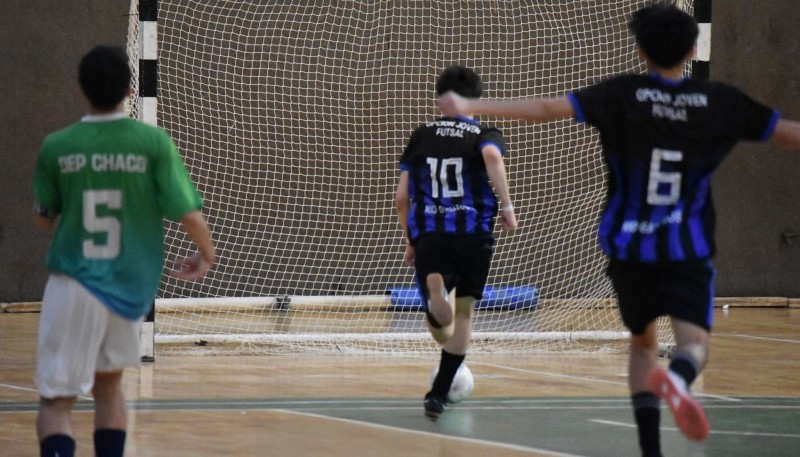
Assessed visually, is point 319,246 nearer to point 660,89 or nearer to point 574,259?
point 574,259

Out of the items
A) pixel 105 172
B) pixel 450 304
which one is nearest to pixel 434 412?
pixel 450 304

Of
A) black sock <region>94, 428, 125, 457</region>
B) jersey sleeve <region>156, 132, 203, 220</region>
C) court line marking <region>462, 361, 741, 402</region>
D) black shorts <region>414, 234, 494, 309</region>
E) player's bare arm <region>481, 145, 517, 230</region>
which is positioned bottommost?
court line marking <region>462, 361, 741, 402</region>

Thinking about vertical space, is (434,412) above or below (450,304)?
below

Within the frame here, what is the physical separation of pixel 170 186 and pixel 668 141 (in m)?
1.68

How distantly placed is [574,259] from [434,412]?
21.7 feet

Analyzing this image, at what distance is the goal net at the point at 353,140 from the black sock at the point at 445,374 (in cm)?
536

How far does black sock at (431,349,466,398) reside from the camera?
721 centimetres

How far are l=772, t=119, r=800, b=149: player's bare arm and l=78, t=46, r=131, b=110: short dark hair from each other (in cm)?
218

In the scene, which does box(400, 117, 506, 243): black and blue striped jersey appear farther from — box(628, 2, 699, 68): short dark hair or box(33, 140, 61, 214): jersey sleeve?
box(33, 140, 61, 214): jersey sleeve

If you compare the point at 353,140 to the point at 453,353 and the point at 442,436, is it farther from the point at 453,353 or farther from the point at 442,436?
the point at 442,436

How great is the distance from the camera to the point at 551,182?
1342cm

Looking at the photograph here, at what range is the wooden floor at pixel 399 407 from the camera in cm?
627

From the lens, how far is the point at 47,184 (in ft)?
14.7

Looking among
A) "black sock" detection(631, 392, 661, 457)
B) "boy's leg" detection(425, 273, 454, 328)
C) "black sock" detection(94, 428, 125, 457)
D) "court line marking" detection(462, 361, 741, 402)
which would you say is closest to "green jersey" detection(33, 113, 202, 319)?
"black sock" detection(94, 428, 125, 457)
